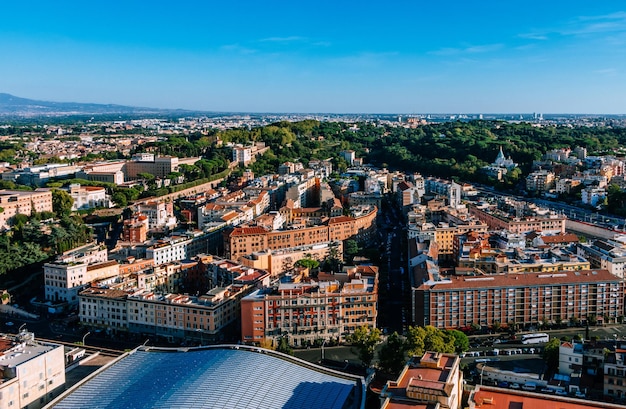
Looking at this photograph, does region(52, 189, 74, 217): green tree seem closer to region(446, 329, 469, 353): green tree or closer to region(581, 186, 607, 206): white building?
region(446, 329, 469, 353): green tree

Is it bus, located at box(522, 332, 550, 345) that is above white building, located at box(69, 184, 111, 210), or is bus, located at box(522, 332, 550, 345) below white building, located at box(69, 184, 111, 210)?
below

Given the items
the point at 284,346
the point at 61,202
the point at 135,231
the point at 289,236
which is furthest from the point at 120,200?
the point at 284,346

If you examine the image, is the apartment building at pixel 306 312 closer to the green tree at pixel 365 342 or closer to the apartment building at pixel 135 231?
the green tree at pixel 365 342

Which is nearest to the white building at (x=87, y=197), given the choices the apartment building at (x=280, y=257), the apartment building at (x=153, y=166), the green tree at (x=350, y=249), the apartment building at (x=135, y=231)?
the apartment building at (x=135, y=231)

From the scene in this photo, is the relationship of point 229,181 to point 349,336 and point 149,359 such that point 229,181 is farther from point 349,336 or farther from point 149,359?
point 149,359

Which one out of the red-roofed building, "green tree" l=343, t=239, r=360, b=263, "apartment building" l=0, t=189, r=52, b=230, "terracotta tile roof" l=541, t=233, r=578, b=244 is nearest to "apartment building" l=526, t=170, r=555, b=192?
"terracotta tile roof" l=541, t=233, r=578, b=244

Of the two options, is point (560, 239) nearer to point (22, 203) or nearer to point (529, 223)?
point (529, 223)
